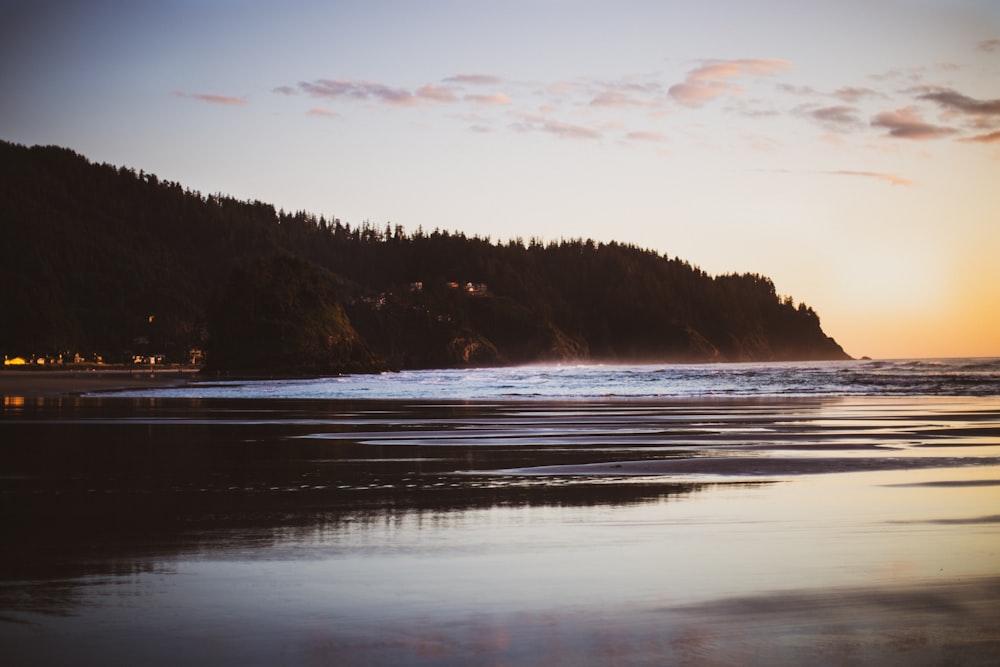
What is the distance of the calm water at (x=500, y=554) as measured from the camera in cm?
597

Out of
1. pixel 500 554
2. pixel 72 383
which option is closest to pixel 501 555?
pixel 500 554

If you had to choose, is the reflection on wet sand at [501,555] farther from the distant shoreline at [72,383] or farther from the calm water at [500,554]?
the distant shoreline at [72,383]

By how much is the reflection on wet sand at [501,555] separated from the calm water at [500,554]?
3 centimetres

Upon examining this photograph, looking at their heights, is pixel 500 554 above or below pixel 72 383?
above

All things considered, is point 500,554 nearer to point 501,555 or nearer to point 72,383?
point 501,555

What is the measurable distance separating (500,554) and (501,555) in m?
0.05

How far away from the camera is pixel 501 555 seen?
8773 millimetres

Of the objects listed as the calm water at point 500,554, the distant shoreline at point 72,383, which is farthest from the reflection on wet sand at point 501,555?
the distant shoreline at point 72,383

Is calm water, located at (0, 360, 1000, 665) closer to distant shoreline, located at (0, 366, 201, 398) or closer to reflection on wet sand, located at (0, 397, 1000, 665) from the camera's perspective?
reflection on wet sand, located at (0, 397, 1000, 665)

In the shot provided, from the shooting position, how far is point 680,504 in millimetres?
12016

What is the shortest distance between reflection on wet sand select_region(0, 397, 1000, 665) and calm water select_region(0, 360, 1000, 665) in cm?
3

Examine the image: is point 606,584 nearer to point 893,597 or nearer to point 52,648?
point 893,597

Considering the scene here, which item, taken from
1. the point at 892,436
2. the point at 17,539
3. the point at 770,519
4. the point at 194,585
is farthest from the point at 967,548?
the point at 892,436

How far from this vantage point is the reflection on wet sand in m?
5.98
